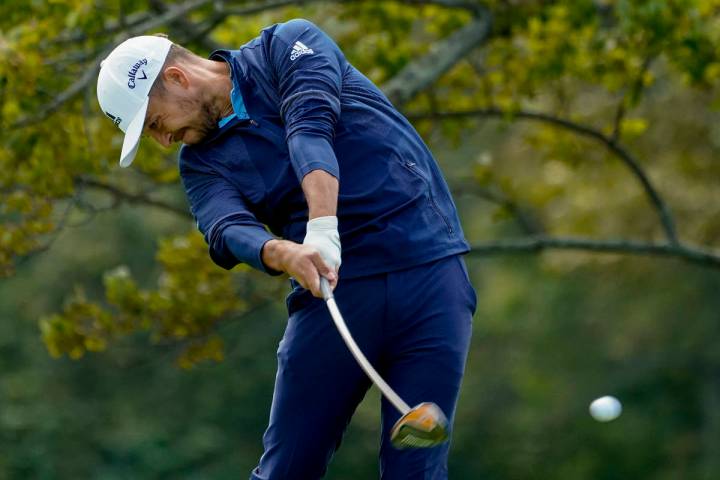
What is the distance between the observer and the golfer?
15.0 ft

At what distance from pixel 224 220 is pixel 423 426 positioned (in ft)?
3.06

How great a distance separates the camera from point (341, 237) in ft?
15.0

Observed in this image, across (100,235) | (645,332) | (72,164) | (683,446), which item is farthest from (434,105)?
(100,235)

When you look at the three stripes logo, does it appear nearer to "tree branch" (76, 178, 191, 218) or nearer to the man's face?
the man's face

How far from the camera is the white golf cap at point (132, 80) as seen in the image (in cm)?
455

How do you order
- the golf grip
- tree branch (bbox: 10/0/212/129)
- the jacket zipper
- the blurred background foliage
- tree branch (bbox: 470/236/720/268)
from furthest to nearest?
tree branch (bbox: 470/236/720/268) → the blurred background foliage → tree branch (bbox: 10/0/212/129) → the jacket zipper → the golf grip

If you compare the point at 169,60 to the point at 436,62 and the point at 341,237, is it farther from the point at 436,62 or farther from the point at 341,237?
the point at 436,62

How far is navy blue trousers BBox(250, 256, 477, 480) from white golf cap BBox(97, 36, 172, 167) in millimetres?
735

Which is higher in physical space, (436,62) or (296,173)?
(436,62)

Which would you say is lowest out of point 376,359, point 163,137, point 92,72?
point 376,359

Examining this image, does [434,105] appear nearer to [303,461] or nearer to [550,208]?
[303,461]

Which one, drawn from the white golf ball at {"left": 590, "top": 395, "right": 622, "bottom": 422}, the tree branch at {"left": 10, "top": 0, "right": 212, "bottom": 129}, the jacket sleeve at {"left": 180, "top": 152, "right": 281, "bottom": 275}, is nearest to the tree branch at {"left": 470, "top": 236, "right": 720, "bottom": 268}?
the tree branch at {"left": 10, "top": 0, "right": 212, "bottom": 129}

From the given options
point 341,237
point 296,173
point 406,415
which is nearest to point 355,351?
point 406,415

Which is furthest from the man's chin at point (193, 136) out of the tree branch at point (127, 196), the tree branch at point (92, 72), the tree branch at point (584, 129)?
the tree branch at point (584, 129)
